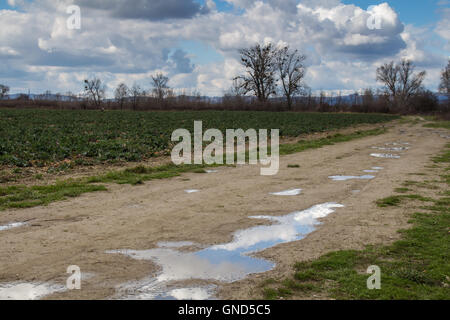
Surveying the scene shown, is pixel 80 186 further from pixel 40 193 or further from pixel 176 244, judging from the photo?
pixel 176 244

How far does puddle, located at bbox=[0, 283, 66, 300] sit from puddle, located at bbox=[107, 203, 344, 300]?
30.1 inches

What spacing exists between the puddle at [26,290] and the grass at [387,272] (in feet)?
7.77

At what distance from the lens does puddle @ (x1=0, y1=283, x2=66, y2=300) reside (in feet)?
14.6

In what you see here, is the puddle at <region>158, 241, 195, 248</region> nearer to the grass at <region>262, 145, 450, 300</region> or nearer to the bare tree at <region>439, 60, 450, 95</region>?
the grass at <region>262, 145, 450, 300</region>

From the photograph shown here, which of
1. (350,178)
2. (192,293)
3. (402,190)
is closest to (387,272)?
(192,293)

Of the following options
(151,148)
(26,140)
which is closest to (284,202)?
(151,148)

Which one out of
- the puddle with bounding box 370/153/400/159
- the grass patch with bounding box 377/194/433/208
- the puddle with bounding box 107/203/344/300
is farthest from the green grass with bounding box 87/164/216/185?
the puddle with bounding box 370/153/400/159

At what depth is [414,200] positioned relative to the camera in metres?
9.20

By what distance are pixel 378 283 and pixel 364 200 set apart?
4780 millimetres

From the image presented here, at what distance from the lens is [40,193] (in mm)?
9719

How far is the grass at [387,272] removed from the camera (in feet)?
15.0

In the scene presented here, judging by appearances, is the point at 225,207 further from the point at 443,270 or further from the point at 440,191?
the point at 440,191

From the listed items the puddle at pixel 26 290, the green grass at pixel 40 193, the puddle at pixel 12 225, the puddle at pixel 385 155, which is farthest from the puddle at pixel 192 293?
the puddle at pixel 385 155

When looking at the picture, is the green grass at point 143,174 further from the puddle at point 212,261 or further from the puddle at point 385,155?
the puddle at point 385,155
